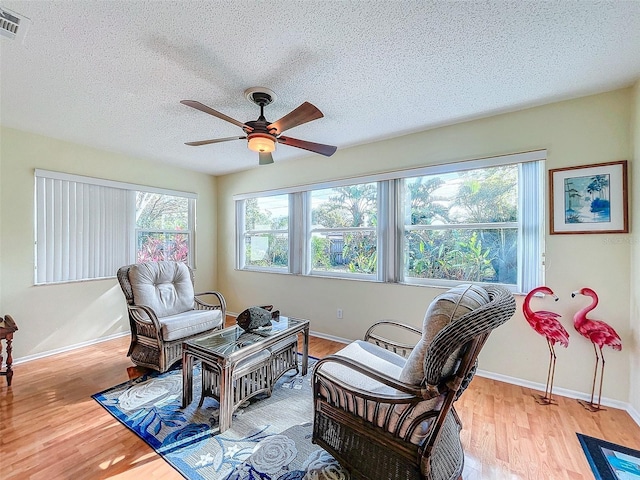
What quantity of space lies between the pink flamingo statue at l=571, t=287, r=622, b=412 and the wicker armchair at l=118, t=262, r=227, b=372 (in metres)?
3.27

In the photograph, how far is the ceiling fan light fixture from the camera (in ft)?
6.88

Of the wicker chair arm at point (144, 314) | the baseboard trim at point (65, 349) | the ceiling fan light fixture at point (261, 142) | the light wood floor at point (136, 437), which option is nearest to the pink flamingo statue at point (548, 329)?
the light wood floor at point (136, 437)

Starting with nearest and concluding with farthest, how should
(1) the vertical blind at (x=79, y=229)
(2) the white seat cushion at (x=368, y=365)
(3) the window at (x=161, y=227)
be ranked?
(2) the white seat cushion at (x=368, y=365) → (1) the vertical blind at (x=79, y=229) → (3) the window at (x=161, y=227)

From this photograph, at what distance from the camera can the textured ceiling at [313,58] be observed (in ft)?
4.77

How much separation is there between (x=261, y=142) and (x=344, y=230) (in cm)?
183

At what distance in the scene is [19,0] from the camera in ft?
4.48

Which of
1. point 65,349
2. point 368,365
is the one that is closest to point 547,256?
point 368,365

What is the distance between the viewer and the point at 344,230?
366cm

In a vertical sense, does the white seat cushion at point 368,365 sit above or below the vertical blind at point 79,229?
below

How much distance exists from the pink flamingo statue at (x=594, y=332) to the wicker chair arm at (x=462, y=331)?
1.50 metres

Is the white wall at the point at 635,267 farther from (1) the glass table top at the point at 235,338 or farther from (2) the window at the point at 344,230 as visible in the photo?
(1) the glass table top at the point at 235,338

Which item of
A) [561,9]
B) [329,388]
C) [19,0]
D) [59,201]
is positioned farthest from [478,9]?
[59,201]

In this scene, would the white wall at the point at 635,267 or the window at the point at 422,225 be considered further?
the window at the point at 422,225

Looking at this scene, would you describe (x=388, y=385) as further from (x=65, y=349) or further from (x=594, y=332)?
(x=65, y=349)
